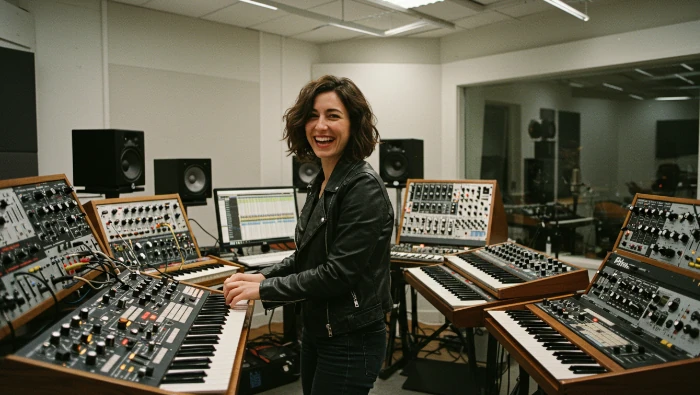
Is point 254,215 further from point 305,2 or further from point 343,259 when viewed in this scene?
point 343,259

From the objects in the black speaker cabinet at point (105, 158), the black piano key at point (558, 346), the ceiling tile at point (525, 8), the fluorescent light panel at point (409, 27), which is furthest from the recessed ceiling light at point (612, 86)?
the black speaker cabinet at point (105, 158)

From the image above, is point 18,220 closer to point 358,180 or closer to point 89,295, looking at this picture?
point 89,295

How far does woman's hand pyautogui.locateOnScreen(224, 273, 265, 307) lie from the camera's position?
1.71 m

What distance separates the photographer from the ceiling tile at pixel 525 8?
452 centimetres

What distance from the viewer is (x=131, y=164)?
10.6ft

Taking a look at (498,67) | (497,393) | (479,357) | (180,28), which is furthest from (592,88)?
(180,28)

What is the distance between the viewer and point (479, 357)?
4.09 metres

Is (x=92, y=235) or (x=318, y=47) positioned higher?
(x=318, y=47)

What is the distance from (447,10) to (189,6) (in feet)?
7.36

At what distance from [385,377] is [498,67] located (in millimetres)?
3189

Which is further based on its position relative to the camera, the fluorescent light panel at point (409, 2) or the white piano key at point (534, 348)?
the fluorescent light panel at point (409, 2)

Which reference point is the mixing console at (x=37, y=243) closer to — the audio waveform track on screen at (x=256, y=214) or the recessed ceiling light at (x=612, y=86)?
the audio waveform track on screen at (x=256, y=214)

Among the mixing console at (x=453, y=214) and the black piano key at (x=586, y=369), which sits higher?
the mixing console at (x=453, y=214)

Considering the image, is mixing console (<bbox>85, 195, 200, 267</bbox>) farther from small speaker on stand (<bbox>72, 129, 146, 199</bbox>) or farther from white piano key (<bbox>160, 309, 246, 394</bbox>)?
white piano key (<bbox>160, 309, 246, 394</bbox>)
